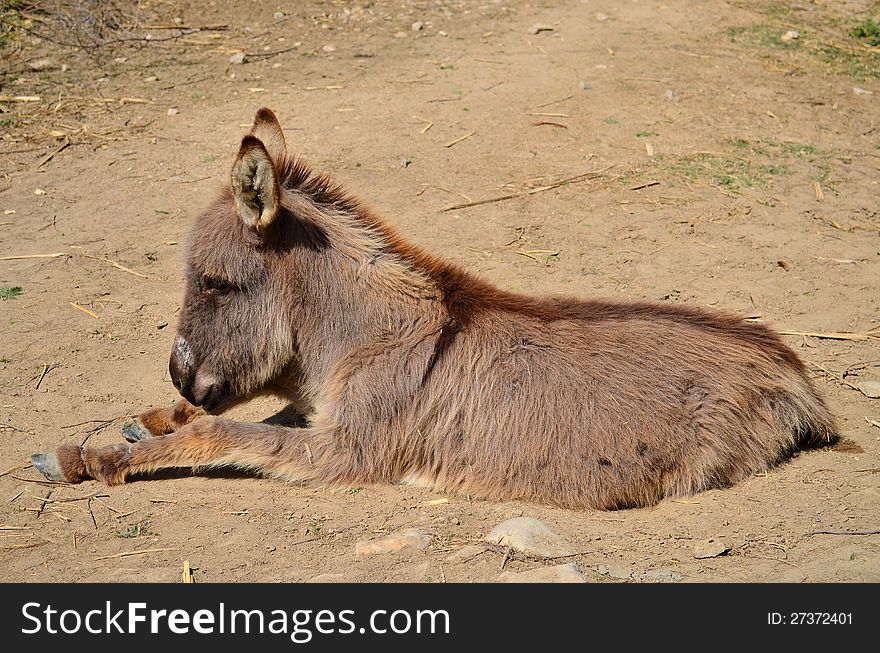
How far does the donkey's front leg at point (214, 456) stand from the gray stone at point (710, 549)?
5.39 ft

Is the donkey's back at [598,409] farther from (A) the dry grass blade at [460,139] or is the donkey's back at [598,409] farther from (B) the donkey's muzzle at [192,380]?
(A) the dry grass blade at [460,139]

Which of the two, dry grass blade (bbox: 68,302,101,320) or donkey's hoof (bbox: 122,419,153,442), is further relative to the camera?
dry grass blade (bbox: 68,302,101,320)

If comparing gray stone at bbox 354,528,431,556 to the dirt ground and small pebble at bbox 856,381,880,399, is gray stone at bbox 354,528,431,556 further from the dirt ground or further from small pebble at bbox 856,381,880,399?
small pebble at bbox 856,381,880,399

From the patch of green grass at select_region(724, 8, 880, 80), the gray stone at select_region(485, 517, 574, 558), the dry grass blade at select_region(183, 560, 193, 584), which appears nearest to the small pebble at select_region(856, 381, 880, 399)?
the gray stone at select_region(485, 517, 574, 558)

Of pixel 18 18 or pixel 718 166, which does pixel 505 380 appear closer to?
pixel 718 166

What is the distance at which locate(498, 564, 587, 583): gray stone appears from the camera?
3.84 m

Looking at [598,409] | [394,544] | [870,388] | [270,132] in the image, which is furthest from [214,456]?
[870,388]

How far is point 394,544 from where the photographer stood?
418 cm

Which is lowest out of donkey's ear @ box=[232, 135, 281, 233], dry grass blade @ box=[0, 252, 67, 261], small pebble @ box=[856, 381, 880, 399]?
small pebble @ box=[856, 381, 880, 399]

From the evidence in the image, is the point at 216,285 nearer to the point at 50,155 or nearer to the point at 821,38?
the point at 50,155

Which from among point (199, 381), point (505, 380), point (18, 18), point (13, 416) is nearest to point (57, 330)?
point (13, 416)

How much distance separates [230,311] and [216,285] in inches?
5.9

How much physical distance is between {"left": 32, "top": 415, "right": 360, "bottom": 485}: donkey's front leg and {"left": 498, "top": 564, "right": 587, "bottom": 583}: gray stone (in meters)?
1.13
